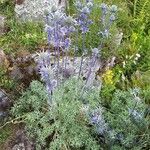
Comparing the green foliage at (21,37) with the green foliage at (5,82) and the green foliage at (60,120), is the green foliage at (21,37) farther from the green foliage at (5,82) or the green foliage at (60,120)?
the green foliage at (60,120)

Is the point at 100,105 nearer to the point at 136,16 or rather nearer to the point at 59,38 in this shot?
the point at 59,38

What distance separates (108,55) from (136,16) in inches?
38.5

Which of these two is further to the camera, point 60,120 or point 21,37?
point 21,37

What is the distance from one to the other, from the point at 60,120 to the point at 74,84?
0.41 metres

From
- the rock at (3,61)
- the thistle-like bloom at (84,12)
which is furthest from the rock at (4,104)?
the thistle-like bloom at (84,12)

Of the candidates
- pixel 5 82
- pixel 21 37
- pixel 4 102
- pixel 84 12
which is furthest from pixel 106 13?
pixel 4 102

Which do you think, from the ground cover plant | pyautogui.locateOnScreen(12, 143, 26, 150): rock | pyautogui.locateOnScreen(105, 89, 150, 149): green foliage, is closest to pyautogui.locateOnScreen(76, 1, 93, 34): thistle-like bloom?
the ground cover plant

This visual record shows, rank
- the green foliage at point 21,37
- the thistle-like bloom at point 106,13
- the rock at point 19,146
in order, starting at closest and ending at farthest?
the thistle-like bloom at point 106,13 → the rock at point 19,146 → the green foliage at point 21,37

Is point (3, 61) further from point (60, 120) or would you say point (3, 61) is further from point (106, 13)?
point (106, 13)

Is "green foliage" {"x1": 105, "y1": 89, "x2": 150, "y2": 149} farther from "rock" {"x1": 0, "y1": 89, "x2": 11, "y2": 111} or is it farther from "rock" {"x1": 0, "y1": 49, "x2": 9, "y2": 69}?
"rock" {"x1": 0, "y1": 49, "x2": 9, "y2": 69}

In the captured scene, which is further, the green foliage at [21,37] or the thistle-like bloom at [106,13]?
the green foliage at [21,37]

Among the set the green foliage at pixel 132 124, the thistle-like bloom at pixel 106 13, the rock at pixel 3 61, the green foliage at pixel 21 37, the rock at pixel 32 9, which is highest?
the thistle-like bloom at pixel 106 13

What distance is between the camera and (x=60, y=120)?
4375mm

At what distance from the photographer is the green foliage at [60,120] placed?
14.2 feet
